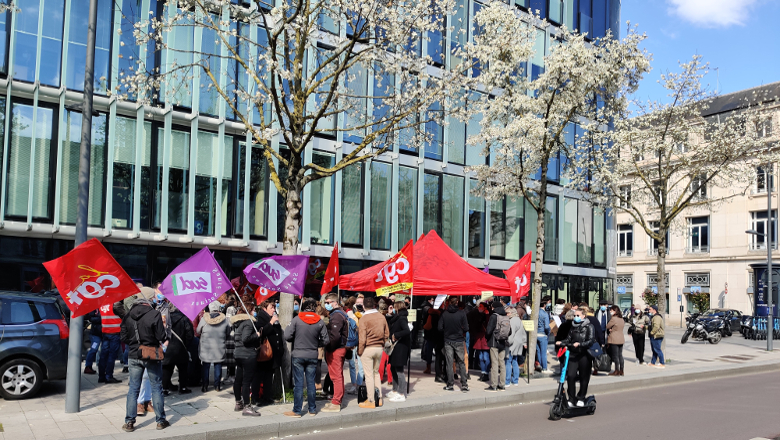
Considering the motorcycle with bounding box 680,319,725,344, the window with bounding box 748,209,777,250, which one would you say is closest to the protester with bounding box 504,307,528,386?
the motorcycle with bounding box 680,319,725,344

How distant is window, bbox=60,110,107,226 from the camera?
17719 mm

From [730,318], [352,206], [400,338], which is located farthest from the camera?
[730,318]

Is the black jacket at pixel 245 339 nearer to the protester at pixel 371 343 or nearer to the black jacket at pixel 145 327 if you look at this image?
the black jacket at pixel 145 327

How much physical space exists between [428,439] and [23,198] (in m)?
13.3

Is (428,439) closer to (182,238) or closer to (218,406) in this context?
(218,406)

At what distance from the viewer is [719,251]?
53625 millimetres

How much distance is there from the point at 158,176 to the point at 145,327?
1103 centimetres

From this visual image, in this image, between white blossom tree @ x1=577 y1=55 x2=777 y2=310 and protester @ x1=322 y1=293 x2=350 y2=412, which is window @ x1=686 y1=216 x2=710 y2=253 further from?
protester @ x1=322 y1=293 x2=350 y2=412

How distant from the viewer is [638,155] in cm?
1961

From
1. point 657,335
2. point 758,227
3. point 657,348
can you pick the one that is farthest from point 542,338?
point 758,227

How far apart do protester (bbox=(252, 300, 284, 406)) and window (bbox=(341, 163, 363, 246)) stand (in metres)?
11.8

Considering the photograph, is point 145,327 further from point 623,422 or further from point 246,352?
point 623,422

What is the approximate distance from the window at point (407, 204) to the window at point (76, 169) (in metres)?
10.3

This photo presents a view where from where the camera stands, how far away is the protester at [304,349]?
32.8ft
